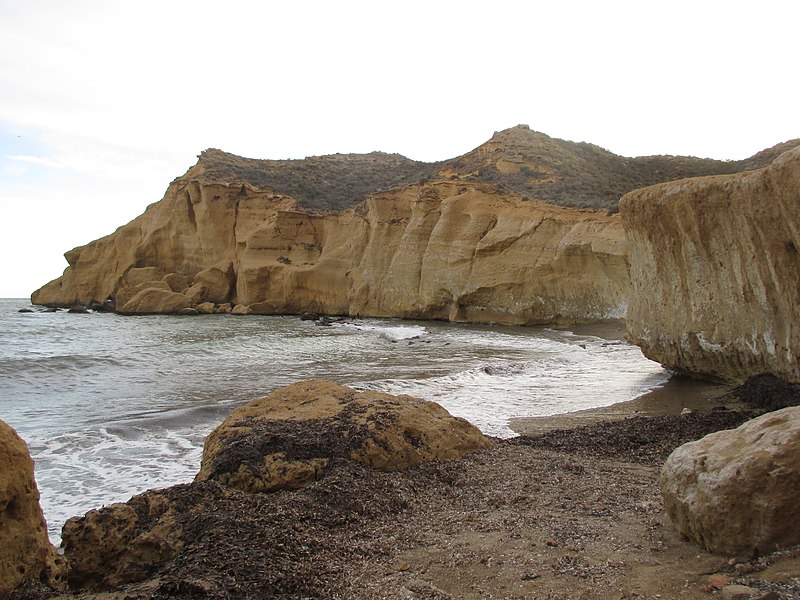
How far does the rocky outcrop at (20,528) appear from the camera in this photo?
3266 millimetres

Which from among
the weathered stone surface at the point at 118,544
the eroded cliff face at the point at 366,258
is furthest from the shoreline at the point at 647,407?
the eroded cliff face at the point at 366,258

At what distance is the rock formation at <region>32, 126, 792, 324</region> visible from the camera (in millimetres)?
27109

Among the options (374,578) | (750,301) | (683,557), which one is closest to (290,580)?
(374,578)

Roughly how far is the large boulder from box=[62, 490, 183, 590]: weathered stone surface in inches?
113

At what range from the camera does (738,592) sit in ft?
8.43

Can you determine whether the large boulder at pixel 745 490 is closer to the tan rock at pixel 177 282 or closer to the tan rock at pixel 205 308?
the tan rock at pixel 205 308

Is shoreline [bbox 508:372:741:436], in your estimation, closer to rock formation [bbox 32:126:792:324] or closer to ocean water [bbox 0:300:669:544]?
ocean water [bbox 0:300:669:544]

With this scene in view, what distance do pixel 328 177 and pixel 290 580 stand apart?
51289 mm

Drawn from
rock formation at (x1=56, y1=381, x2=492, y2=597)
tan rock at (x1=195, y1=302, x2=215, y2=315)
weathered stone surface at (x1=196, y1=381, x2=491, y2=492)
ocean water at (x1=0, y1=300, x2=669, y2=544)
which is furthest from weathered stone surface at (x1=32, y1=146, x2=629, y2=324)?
rock formation at (x1=56, y1=381, x2=492, y2=597)

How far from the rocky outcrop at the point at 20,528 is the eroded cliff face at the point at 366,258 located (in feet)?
74.2

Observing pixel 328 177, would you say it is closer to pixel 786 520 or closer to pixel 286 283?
pixel 286 283

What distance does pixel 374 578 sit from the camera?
128 inches

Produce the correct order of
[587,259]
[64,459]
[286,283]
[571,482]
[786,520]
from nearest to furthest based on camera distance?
[786,520] < [571,482] < [64,459] < [587,259] < [286,283]

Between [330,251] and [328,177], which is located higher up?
[328,177]
